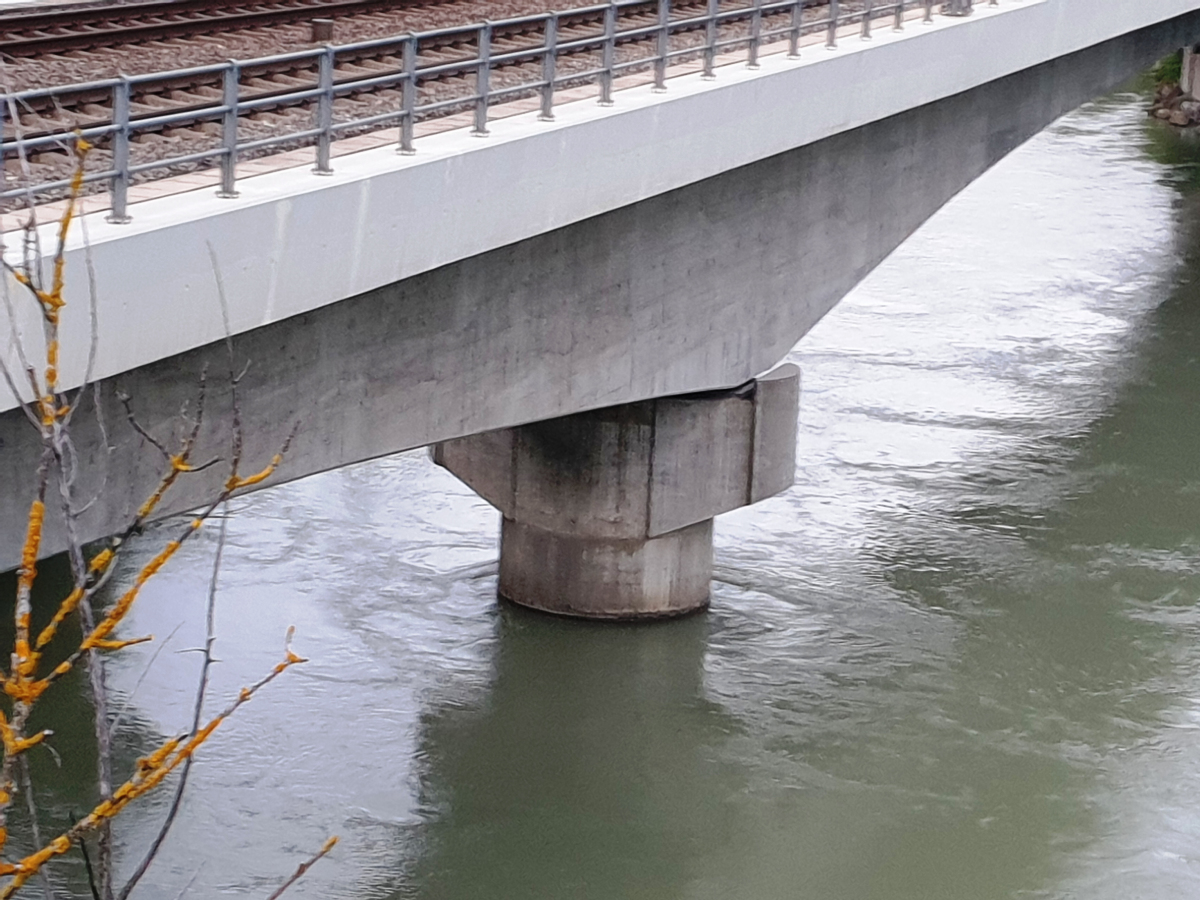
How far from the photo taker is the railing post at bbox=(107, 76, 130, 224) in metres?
6.34

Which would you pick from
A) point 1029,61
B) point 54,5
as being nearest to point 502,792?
point 54,5

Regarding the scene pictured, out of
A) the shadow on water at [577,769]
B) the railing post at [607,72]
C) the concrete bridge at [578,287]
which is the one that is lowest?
the shadow on water at [577,769]

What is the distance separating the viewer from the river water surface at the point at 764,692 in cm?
1024

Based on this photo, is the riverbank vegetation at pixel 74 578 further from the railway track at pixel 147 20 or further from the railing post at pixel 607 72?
the railway track at pixel 147 20

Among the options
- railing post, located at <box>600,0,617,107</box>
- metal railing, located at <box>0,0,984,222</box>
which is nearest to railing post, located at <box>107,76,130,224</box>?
metal railing, located at <box>0,0,984,222</box>

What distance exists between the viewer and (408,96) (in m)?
7.92

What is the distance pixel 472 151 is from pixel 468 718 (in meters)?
4.83

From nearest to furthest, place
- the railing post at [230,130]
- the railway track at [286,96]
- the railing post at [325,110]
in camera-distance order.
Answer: the railing post at [230,130]
the railway track at [286,96]
the railing post at [325,110]

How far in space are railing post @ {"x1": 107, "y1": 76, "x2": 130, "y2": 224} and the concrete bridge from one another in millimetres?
61

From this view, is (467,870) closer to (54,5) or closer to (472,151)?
(472,151)

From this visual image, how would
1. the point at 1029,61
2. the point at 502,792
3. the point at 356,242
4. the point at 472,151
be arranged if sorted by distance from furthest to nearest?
the point at 1029,61
the point at 502,792
the point at 472,151
the point at 356,242

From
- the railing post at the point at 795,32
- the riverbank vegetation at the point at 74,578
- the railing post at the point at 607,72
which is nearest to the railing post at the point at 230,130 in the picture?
the riverbank vegetation at the point at 74,578

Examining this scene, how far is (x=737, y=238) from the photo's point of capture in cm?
1209

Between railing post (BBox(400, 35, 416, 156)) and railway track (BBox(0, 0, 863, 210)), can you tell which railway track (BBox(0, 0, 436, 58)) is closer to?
railway track (BBox(0, 0, 863, 210))
